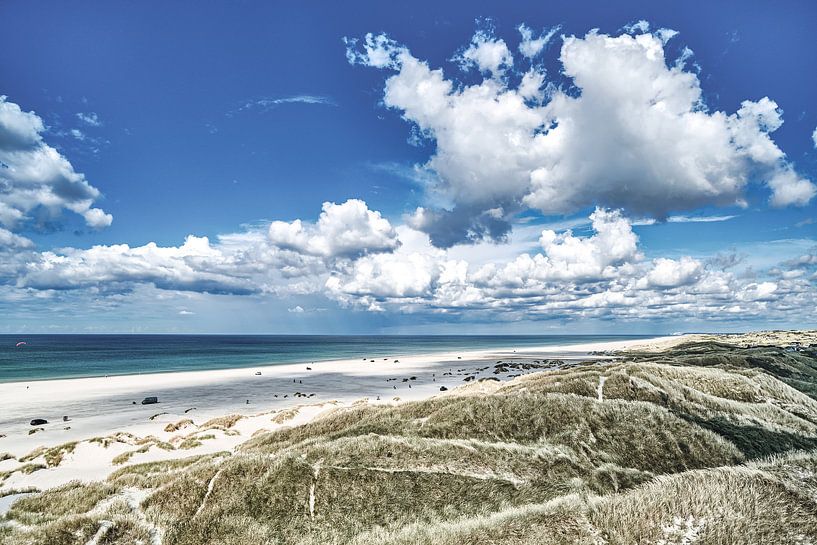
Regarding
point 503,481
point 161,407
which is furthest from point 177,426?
point 503,481

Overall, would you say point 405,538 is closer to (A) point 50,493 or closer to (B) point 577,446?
(B) point 577,446

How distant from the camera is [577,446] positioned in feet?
43.2

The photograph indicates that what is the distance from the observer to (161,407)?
46.9m

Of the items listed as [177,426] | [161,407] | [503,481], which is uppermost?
[503,481]

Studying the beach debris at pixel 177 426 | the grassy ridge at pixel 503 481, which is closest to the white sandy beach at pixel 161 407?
the beach debris at pixel 177 426

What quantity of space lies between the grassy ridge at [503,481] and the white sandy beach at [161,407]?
12843 mm

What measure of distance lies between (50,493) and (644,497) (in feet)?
52.6

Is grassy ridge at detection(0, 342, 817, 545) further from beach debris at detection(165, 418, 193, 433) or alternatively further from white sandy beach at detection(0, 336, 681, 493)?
beach debris at detection(165, 418, 193, 433)

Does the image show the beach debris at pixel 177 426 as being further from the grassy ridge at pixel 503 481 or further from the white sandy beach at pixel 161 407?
the grassy ridge at pixel 503 481

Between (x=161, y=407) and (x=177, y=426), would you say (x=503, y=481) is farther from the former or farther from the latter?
(x=161, y=407)

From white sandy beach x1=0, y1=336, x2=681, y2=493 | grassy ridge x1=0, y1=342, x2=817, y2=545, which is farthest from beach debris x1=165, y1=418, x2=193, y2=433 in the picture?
grassy ridge x1=0, y1=342, x2=817, y2=545

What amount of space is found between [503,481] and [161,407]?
47.8 m

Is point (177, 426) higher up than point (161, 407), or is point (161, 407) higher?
point (177, 426)

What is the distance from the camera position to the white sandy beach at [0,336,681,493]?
24.9m
